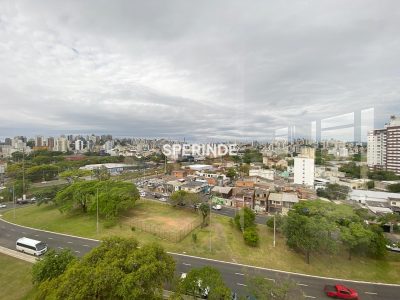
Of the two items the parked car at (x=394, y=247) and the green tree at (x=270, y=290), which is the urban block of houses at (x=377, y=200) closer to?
the parked car at (x=394, y=247)

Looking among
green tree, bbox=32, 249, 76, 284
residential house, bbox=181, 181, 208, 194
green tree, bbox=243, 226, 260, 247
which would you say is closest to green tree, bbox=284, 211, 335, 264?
green tree, bbox=243, 226, 260, 247

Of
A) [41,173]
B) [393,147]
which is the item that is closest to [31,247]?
[41,173]

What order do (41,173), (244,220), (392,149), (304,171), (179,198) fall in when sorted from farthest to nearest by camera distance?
(41,173)
(304,171)
(392,149)
(179,198)
(244,220)

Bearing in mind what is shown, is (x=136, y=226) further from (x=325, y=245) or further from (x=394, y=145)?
(x=394, y=145)

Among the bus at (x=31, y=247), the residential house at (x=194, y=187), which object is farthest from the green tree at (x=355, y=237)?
the bus at (x=31, y=247)

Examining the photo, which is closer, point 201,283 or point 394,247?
point 201,283

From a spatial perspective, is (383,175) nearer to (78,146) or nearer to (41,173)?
(41,173)

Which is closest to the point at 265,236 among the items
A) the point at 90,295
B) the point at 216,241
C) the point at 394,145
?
the point at 216,241
